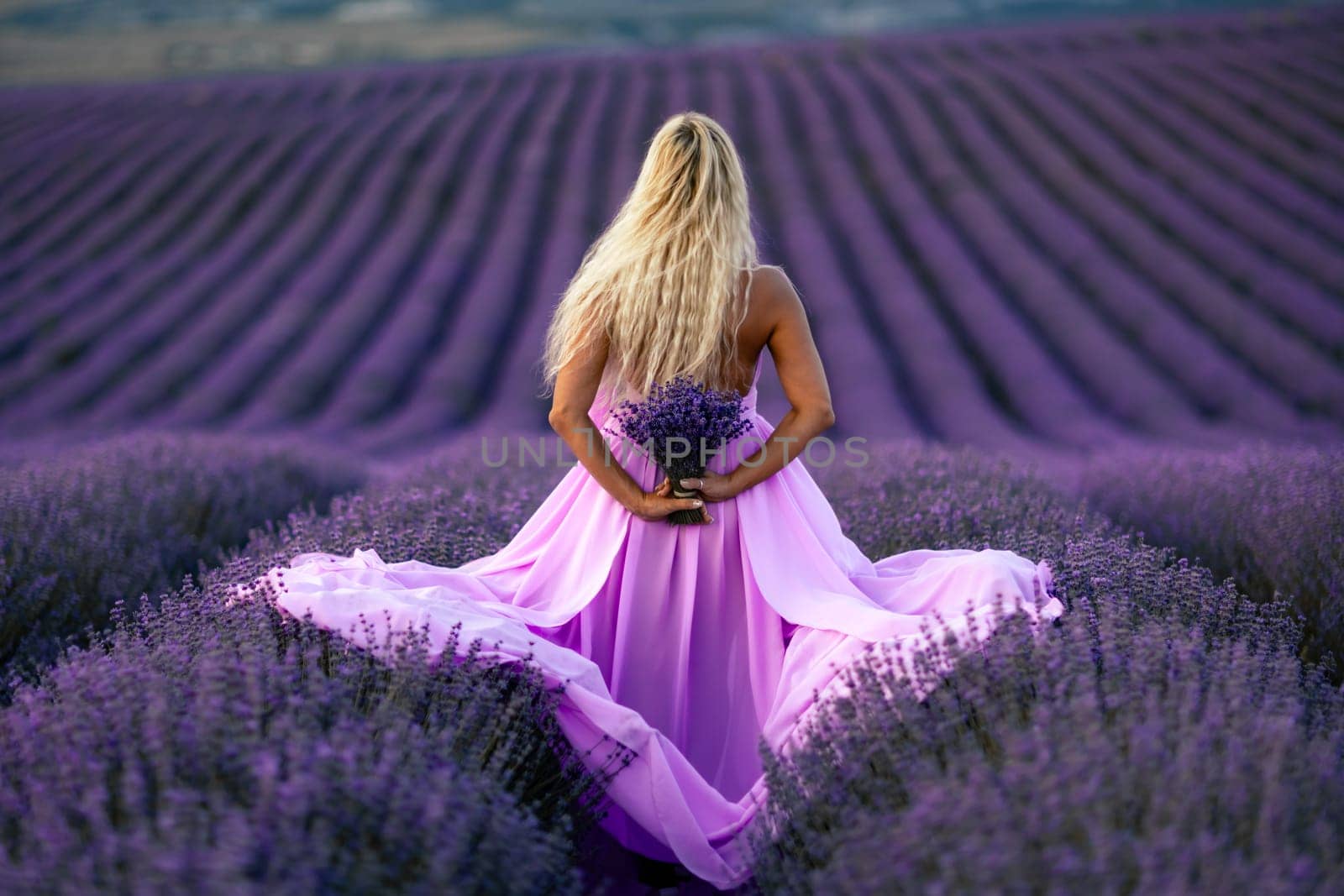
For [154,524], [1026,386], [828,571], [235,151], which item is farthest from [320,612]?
[235,151]

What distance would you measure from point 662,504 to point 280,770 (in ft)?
3.56

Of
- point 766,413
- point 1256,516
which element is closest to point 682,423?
point 1256,516

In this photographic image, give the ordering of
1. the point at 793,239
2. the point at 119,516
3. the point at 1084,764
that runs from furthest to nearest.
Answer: the point at 793,239
the point at 119,516
the point at 1084,764

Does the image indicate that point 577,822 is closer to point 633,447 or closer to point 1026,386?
point 633,447

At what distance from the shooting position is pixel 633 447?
251 centimetres

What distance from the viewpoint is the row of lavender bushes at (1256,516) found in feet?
9.40

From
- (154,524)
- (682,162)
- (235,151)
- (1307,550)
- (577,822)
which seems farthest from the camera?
(235,151)

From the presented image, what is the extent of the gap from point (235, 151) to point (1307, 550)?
11.6 m

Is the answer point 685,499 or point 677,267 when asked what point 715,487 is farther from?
point 677,267

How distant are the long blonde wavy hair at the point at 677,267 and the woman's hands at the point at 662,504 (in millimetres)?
240

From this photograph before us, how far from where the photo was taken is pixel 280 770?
57.3 inches

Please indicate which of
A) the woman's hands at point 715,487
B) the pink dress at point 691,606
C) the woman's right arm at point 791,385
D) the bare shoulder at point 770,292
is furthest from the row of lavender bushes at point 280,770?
the bare shoulder at point 770,292

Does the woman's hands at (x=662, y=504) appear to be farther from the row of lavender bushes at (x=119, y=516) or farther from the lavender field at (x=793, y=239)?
the lavender field at (x=793, y=239)

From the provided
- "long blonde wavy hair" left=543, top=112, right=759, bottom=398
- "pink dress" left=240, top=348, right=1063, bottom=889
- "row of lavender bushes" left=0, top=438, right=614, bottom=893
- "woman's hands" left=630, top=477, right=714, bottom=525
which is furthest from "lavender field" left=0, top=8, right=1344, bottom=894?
"long blonde wavy hair" left=543, top=112, right=759, bottom=398
